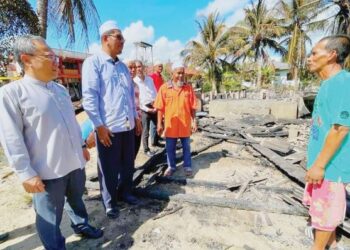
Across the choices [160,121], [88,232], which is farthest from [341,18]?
[88,232]

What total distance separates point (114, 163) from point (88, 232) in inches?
32.4

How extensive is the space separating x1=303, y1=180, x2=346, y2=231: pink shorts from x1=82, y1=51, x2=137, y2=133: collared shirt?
213 cm

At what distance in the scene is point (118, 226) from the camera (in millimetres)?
3166

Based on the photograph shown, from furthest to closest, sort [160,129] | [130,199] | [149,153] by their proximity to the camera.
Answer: [149,153] < [160,129] < [130,199]

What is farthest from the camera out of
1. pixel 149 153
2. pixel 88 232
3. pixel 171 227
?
pixel 149 153

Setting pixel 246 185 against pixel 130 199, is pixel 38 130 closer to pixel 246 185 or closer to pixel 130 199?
pixel 130 199

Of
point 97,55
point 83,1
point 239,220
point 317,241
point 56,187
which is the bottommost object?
point 239,220

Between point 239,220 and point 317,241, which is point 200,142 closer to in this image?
point 239,220

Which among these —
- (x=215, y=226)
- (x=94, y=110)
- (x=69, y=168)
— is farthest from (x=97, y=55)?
(x=215, y=226)

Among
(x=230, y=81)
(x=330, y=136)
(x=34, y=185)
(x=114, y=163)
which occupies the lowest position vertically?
(x=114, y=163)

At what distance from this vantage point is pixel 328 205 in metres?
2.21

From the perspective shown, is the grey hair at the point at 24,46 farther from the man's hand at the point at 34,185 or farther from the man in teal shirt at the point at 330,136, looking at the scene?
the man in teal shirt at the point at 330,136

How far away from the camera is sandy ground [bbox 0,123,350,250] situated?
2820 millimetres

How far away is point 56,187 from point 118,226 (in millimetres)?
1206
